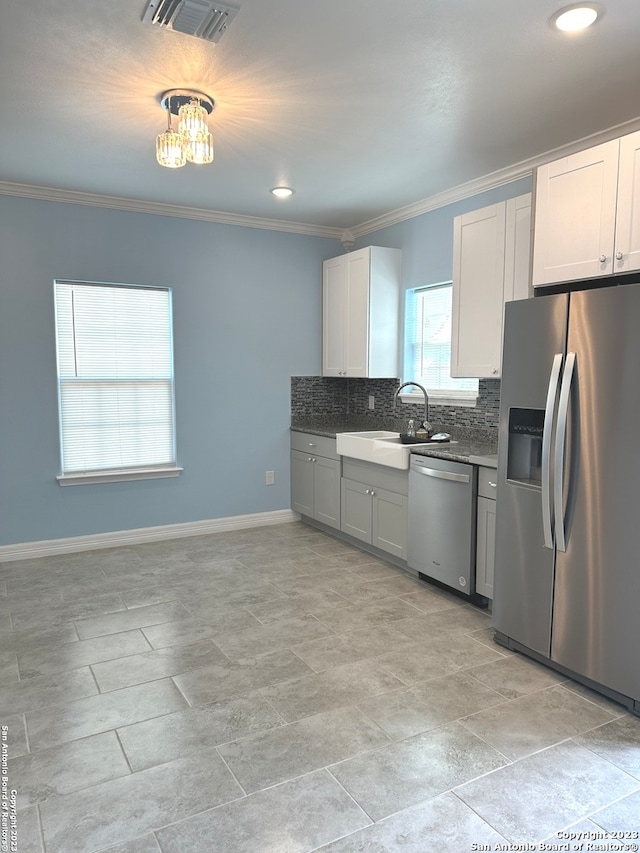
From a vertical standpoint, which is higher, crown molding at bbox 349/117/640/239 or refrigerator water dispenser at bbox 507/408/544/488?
crown molding at bbox 349/117/640/239

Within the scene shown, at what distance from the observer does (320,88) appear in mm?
2623

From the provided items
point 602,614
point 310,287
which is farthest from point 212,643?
point 310,287

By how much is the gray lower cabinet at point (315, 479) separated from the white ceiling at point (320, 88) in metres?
2.03

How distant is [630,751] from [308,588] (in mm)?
1977

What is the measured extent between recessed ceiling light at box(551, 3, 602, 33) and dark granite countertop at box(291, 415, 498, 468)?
75.5 inches

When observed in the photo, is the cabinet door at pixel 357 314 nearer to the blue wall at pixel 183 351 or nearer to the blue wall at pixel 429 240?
the blue wall at pixel 429 240

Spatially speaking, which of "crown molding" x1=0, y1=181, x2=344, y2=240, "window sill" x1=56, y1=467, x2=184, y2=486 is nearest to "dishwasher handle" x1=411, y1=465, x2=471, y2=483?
"window sill" x1=56, y1=467, x2=184, y2=486

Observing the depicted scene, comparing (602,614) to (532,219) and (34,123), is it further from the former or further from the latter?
(34,123)

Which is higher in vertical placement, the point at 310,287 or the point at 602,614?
the point at 310,287

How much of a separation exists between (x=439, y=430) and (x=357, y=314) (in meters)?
1.16

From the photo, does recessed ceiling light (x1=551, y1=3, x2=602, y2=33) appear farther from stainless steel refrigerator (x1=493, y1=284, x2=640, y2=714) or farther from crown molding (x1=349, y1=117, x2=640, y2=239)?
stainless steel refrigerator (x1=493, y1=284, x2=640, y2=714)

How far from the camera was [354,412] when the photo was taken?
550 cm

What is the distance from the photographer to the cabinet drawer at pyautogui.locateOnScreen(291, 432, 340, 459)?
15.3 ft

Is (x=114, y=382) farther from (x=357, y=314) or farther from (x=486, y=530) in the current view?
(x=486, y=530)
